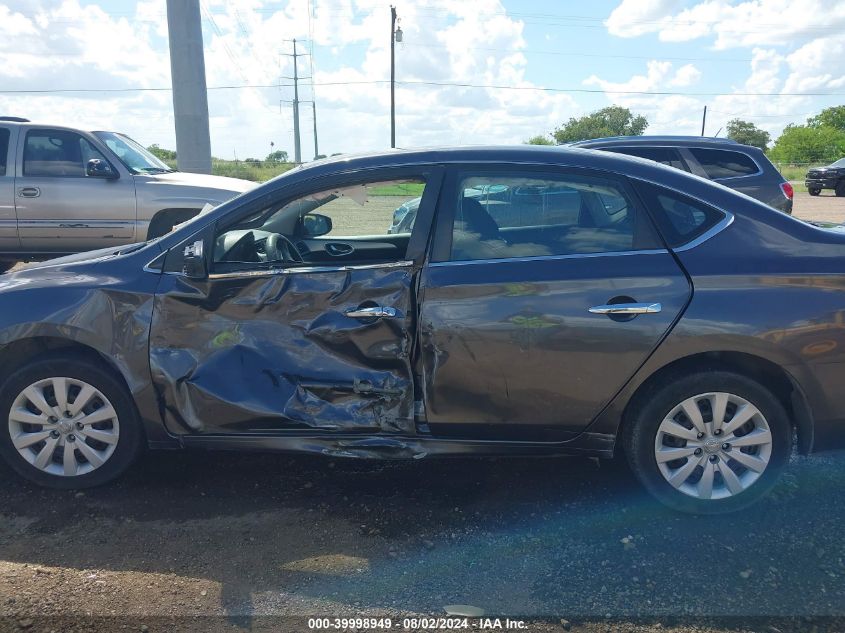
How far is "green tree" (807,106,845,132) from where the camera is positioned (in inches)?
2869

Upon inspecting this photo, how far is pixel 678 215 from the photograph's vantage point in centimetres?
332

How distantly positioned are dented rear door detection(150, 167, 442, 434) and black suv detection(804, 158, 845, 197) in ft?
96.9

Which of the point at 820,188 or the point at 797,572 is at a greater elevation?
the point at 820,188

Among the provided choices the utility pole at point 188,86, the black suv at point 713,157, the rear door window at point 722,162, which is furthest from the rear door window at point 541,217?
the utility pole at point 188,86

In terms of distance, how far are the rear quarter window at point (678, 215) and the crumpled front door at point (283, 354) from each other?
125cm

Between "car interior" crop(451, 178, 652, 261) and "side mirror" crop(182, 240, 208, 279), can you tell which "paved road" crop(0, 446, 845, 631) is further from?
"car interior" crop(451, 178, 652, 261)

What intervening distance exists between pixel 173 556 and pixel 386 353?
4.29 ft

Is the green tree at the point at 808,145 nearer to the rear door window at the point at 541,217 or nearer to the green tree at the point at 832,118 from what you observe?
the green tree at the point at 832,118

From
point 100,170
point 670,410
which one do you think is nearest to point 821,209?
point 100,170

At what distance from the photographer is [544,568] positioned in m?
2.99

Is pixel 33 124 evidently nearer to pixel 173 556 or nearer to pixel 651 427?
pixel 173 556

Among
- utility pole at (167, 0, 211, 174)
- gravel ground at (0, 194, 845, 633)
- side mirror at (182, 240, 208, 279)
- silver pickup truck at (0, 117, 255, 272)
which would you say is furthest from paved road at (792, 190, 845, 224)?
side mirror at (182, 240, 208, 279)

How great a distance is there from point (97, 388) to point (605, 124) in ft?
221

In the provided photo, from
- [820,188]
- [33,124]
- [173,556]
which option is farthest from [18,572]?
[820,188]
